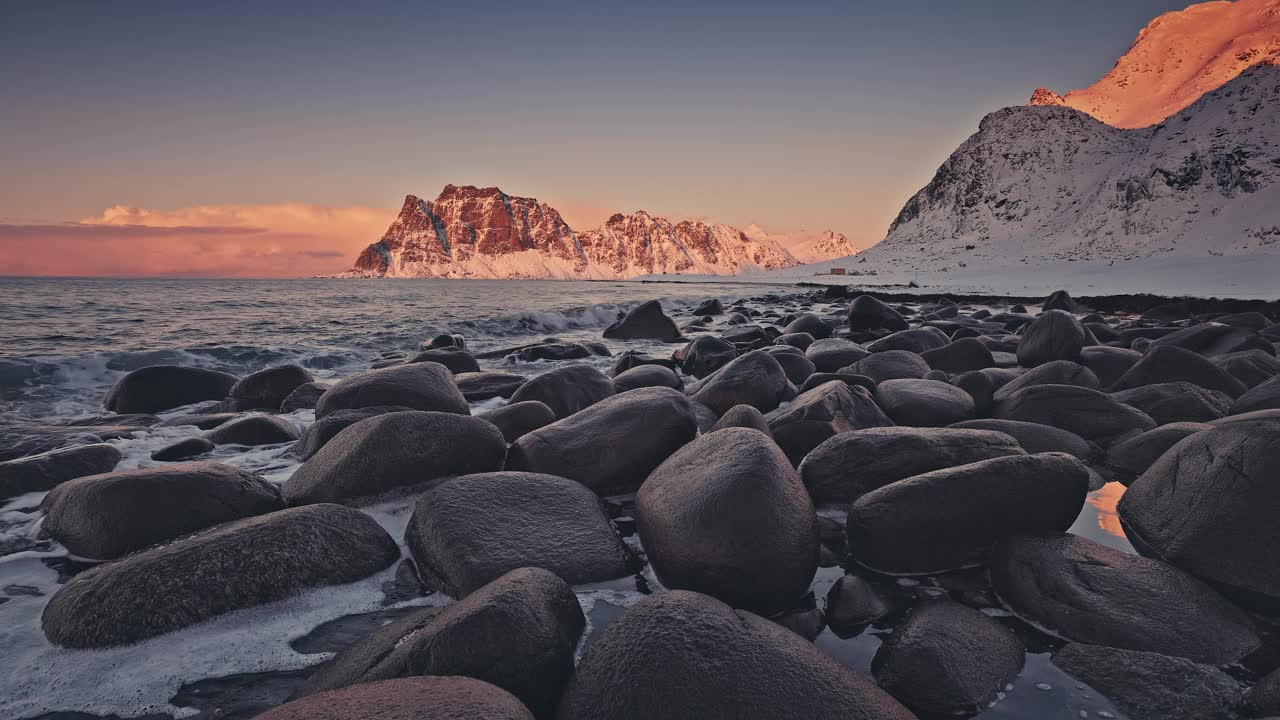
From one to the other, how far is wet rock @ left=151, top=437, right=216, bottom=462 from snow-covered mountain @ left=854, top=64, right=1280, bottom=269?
159 ft

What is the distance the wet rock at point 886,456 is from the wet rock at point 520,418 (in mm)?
2153

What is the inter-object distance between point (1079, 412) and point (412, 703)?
15.8 ft

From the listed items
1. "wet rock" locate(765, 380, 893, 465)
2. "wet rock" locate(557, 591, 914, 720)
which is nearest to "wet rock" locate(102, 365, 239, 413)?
"wet rock" locate(765, 380, 893, 465)

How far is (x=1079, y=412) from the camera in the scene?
4.38m

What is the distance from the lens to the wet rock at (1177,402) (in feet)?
14.7

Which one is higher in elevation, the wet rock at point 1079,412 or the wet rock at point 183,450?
the wet rock at point 1079,412

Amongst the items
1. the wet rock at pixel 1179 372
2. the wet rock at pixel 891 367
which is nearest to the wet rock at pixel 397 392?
the wet rock at pixel 891 367

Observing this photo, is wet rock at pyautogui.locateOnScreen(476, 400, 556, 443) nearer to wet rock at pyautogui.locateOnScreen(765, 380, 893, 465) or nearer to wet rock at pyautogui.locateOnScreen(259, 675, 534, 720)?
wet rock at pyautogui.locateOnScreen(765, 380, 893, 465)

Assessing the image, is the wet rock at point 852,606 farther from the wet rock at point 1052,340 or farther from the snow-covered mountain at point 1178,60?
the snow-covered mountain at point 1178,60

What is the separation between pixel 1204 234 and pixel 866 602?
52.9 meters

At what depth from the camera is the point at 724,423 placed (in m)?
3.96

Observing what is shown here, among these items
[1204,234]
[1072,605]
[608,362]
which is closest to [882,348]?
[608,362]

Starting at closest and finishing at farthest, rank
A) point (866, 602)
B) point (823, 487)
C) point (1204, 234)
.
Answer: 1. point (866, 602)
2. point (823, 487)
3. point (1204, 234)

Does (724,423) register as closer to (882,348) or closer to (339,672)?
(339,672)
